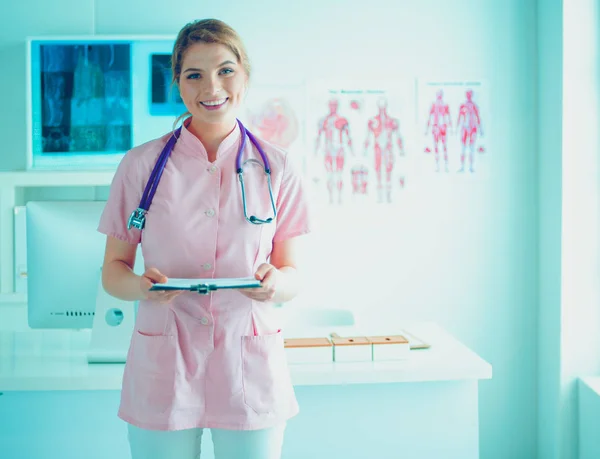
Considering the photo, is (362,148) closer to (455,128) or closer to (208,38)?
(455,128)

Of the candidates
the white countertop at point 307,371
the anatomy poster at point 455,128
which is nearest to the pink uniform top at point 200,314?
the white countertop at point 307,371

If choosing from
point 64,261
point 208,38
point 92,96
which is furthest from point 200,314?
point 92,96

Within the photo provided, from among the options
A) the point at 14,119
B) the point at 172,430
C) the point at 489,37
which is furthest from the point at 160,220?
the point at 489,37

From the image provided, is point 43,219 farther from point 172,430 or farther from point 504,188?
point 504,188

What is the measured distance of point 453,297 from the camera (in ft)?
10.2

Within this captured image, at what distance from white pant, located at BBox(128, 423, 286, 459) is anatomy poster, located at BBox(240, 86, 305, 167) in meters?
1.99

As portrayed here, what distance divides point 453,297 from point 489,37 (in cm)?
130

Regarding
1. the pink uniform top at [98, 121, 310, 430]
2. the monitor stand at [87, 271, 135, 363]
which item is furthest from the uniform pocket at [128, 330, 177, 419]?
the monitor stand at [87, 271, 135, 363]

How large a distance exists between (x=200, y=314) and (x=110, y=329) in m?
0.83

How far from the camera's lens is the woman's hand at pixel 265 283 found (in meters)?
1.18

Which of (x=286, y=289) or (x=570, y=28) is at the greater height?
(x=570, y=28)

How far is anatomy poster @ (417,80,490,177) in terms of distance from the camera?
3074mm

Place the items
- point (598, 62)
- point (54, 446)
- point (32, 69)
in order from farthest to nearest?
point (32, 69) → point (598, 62) → point (54, 446)

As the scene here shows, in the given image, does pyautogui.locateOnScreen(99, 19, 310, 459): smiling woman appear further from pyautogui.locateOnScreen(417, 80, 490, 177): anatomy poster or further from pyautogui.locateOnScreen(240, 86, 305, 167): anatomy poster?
pyautogui.locateOnScreen(417, 80, 490, 177): anatomy poster
